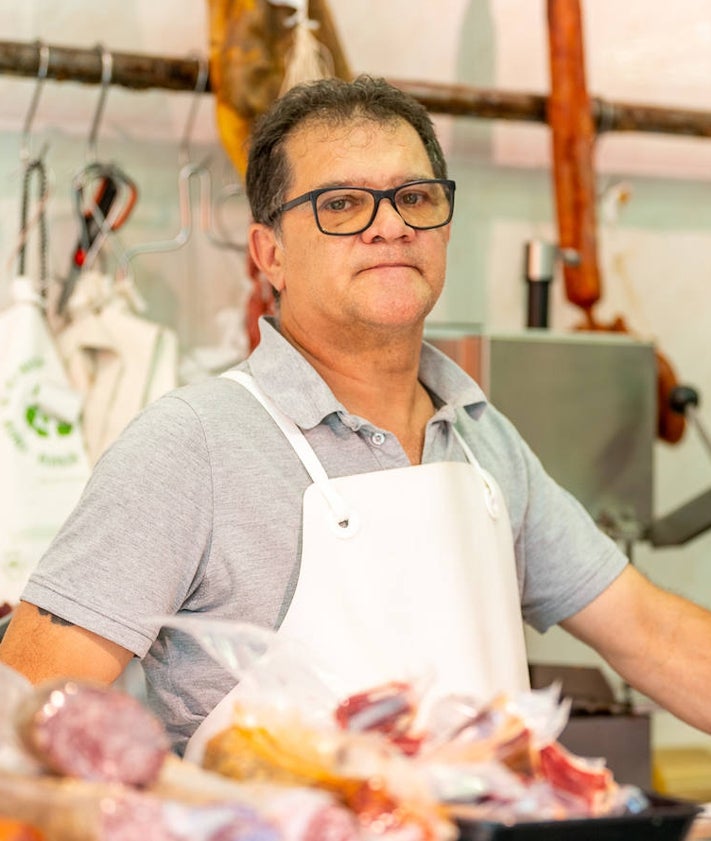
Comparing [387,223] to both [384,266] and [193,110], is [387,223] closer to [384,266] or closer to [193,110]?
[384,266]

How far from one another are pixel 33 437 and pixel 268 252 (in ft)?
1.81

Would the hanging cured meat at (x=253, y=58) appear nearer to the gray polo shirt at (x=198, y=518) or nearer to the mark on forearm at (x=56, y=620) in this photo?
the gray polo shirt at (x=198, y=518)

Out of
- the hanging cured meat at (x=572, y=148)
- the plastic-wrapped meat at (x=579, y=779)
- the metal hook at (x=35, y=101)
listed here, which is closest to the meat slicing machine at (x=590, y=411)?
the hanging cured meat at (x=572, y=148)

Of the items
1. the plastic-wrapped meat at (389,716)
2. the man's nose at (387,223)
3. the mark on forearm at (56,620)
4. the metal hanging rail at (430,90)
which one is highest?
the metal hanging rail at (430,90)

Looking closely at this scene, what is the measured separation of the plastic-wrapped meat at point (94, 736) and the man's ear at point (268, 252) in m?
0.92

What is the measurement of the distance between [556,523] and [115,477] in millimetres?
565

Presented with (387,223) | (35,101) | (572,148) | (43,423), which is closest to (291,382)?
(387,223)

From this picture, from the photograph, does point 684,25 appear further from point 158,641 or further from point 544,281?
point 158,641

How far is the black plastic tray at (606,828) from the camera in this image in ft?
1.94

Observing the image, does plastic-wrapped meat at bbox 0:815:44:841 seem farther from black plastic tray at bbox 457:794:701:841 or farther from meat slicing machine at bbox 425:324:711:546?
meat slicing machine at bbox 425:324:711:546

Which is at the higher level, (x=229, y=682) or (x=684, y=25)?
(x=684, y=25)

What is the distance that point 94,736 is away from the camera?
1.87 feet

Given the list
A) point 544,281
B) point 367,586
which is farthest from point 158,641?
point 544,281

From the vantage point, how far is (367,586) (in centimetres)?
120
